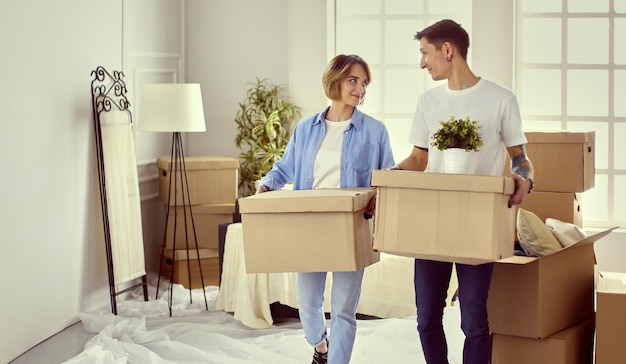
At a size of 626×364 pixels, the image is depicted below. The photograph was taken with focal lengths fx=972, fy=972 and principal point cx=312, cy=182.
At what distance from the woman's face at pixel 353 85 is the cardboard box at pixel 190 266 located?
2841mm

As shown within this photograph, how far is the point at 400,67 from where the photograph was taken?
6840 mm

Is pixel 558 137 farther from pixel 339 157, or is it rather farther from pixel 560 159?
pixel 339 157

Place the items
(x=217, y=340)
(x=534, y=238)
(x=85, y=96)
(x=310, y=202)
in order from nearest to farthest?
(x=310, y=202), (x=534, y=238), (x=217, y=340), (x=85, y=96)

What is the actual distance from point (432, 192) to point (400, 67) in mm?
3745

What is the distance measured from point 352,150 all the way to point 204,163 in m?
2.87

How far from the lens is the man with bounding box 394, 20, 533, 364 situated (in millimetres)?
3316

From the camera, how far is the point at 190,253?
659 cm

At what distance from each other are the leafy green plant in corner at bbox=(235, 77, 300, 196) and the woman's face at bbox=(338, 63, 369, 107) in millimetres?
2859

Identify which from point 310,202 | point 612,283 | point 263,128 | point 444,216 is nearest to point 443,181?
point 444,216

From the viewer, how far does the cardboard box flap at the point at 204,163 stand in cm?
657

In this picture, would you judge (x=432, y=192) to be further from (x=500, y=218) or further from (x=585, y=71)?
(x=585, y=71)

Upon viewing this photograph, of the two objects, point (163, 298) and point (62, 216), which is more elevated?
point (62, 216)

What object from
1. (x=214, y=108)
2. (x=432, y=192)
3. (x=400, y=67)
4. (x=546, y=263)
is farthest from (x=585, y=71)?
(x=432, y=192)

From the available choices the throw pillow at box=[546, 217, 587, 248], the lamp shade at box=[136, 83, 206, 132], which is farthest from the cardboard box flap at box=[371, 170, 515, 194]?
the lamp shade at box=[136, 83, 206, 132]
